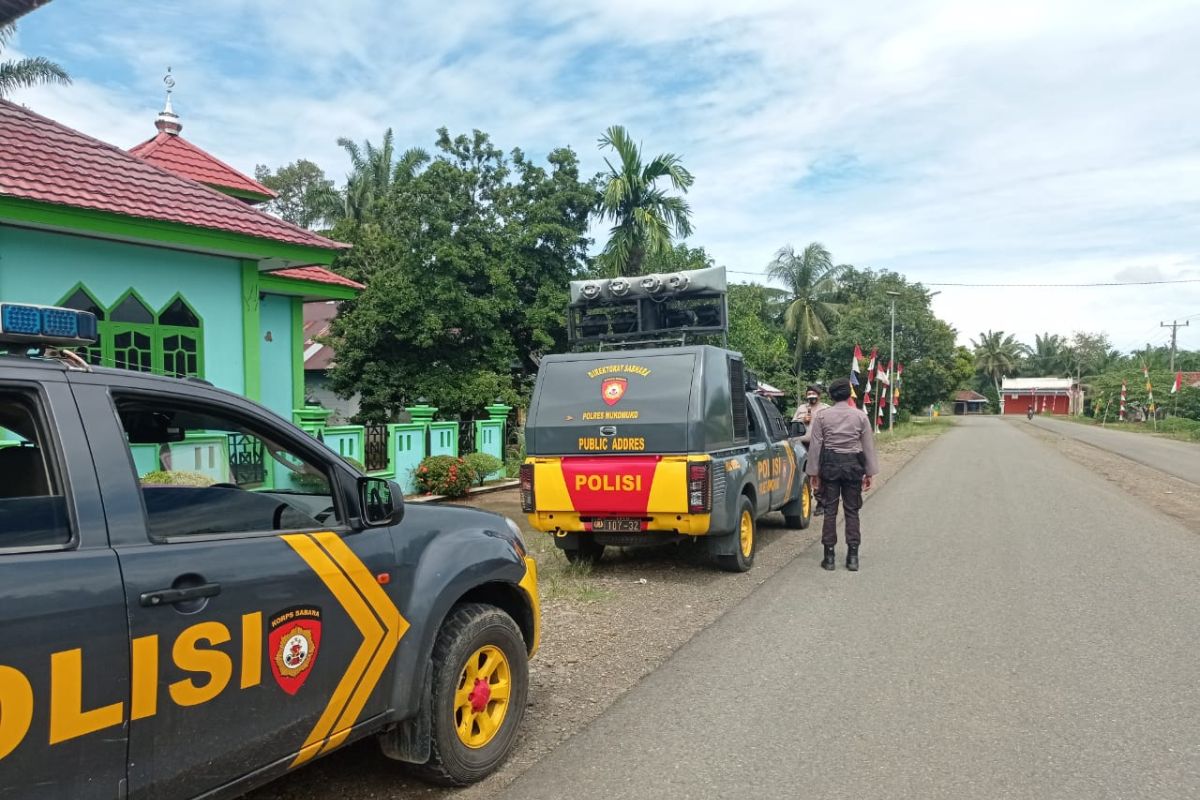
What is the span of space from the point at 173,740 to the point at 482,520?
168 cm

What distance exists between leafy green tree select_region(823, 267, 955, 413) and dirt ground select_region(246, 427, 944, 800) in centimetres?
4262

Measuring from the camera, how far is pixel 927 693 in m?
4.71

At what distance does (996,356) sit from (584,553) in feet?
388

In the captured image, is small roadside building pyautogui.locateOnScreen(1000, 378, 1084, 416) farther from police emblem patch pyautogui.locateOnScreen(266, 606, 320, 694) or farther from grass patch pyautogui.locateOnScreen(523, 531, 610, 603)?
police emblem patch pyautogui.locateOnScreen(266, 606, 320, 694)

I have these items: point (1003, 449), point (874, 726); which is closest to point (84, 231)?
point (874, 726)

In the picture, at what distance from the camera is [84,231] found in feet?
29.3

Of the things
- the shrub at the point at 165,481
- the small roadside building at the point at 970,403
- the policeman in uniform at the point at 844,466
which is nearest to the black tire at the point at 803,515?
the policeman in uniform at the point at 844,466

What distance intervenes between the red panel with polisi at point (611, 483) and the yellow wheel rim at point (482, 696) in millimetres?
3460

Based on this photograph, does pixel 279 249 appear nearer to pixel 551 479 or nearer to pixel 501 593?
pixel 551 479

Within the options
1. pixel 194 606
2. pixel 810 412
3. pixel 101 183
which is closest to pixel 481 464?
pixel 810 412

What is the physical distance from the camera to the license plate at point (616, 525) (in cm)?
738

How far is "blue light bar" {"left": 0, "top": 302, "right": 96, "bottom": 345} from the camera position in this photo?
7.86 ft

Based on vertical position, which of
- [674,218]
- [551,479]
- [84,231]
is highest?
[674,218]

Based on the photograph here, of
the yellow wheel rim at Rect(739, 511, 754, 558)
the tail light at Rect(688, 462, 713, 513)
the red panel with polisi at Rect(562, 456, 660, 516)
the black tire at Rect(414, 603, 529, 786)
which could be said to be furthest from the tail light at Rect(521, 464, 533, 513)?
the black tire at Rect(414, 603, 529, 786)
